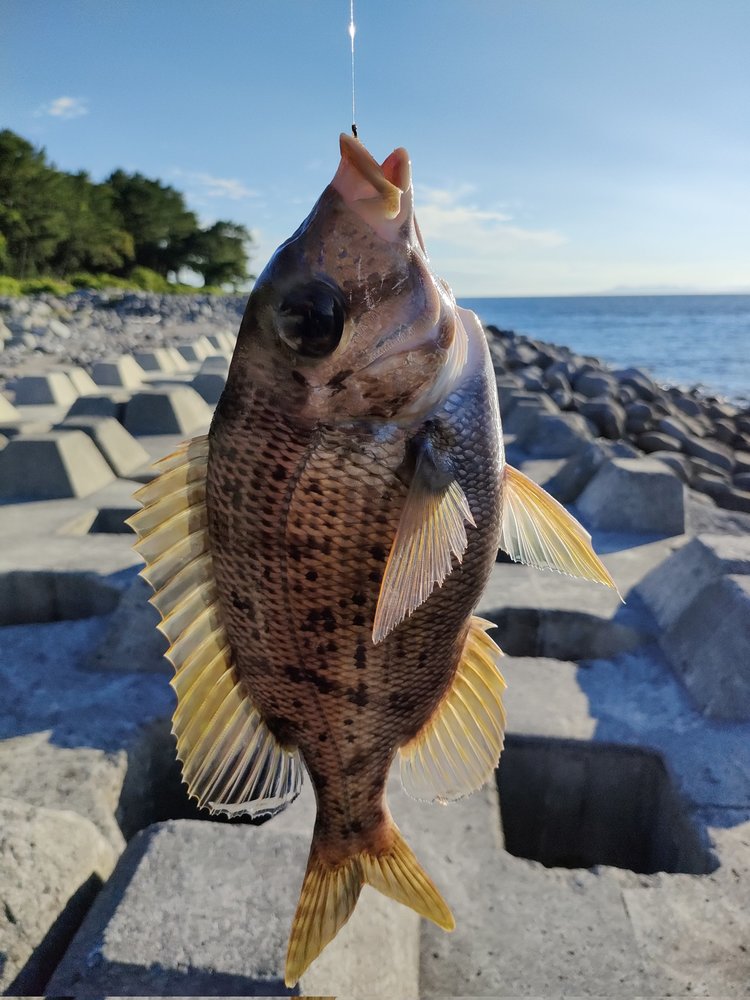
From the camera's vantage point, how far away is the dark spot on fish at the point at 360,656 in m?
1.77

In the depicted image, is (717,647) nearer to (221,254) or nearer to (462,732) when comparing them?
(462,732)

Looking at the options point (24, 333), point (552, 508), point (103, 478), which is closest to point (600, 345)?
point (24, 333)

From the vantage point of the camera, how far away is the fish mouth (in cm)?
147

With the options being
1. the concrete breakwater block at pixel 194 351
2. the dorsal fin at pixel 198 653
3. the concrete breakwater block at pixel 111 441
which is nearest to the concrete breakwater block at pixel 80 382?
the concrete breakwater block at pixel 111 441

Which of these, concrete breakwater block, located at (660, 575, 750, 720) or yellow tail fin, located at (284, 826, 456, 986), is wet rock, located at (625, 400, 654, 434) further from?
yellow tail fin, located at (284, 826, 456, 986)

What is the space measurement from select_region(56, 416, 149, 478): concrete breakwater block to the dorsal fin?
6491 millimetres

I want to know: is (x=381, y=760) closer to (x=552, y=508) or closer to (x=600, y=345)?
(x=552, y=508)

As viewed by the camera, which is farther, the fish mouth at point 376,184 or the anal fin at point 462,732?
the anal fin at point 462,732

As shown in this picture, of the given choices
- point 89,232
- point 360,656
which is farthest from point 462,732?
point 89,232

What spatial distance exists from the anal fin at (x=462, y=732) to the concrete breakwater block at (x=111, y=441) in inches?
257

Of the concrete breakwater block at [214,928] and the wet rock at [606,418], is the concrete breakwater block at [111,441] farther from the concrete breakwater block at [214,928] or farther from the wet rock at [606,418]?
the wet rock at [606,418]

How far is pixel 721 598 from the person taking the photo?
4016 mm

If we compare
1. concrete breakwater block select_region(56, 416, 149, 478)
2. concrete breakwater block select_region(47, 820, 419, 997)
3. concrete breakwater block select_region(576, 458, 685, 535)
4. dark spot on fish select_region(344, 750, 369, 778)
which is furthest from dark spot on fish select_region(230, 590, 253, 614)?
concrete breakwater block select_region(56, 416, 149, 478)

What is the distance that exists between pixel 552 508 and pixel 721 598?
107 inches
